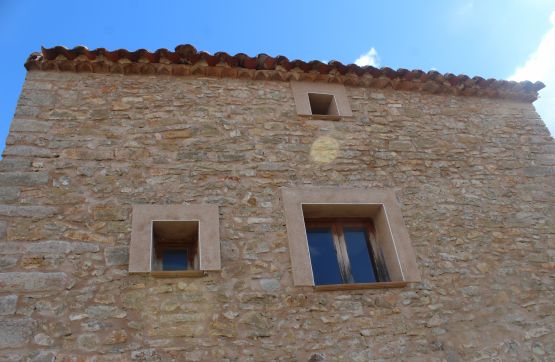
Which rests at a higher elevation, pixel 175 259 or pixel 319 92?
pixel 319 92

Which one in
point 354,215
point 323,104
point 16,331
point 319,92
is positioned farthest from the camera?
point 323,104

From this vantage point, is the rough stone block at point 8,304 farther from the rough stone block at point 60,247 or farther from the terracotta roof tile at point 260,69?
the terracotta roof tile at point 260,69

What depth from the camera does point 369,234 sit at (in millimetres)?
4836

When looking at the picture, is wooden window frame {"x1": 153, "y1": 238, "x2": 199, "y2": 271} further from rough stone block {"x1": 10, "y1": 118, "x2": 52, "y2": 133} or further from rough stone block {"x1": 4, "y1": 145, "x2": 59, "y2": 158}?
rough stone block {"x1": 10, "y1": 118, "x2": 52, "y2": 133}

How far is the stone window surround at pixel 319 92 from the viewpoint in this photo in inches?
214

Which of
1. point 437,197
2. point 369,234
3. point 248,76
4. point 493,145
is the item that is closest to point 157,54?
point 248,76

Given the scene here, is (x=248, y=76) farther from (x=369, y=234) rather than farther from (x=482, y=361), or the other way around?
(x=482, y=361)

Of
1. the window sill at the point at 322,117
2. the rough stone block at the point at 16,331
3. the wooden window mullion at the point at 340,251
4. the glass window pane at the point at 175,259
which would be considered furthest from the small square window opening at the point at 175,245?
the window sill at the point at 322,117

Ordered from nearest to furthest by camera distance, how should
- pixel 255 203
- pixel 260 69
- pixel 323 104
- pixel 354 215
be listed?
pixel 255 203 < pixel 354 215 < pixel 260 69 < pixel 323 104

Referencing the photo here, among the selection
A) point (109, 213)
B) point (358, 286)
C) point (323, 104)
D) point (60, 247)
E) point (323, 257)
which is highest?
point (323, 104)

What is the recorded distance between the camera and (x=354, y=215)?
4.86m

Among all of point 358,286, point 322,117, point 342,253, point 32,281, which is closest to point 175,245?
point 32,281

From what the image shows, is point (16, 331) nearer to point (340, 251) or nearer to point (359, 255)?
point (340, 251)

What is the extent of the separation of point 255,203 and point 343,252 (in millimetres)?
1043
